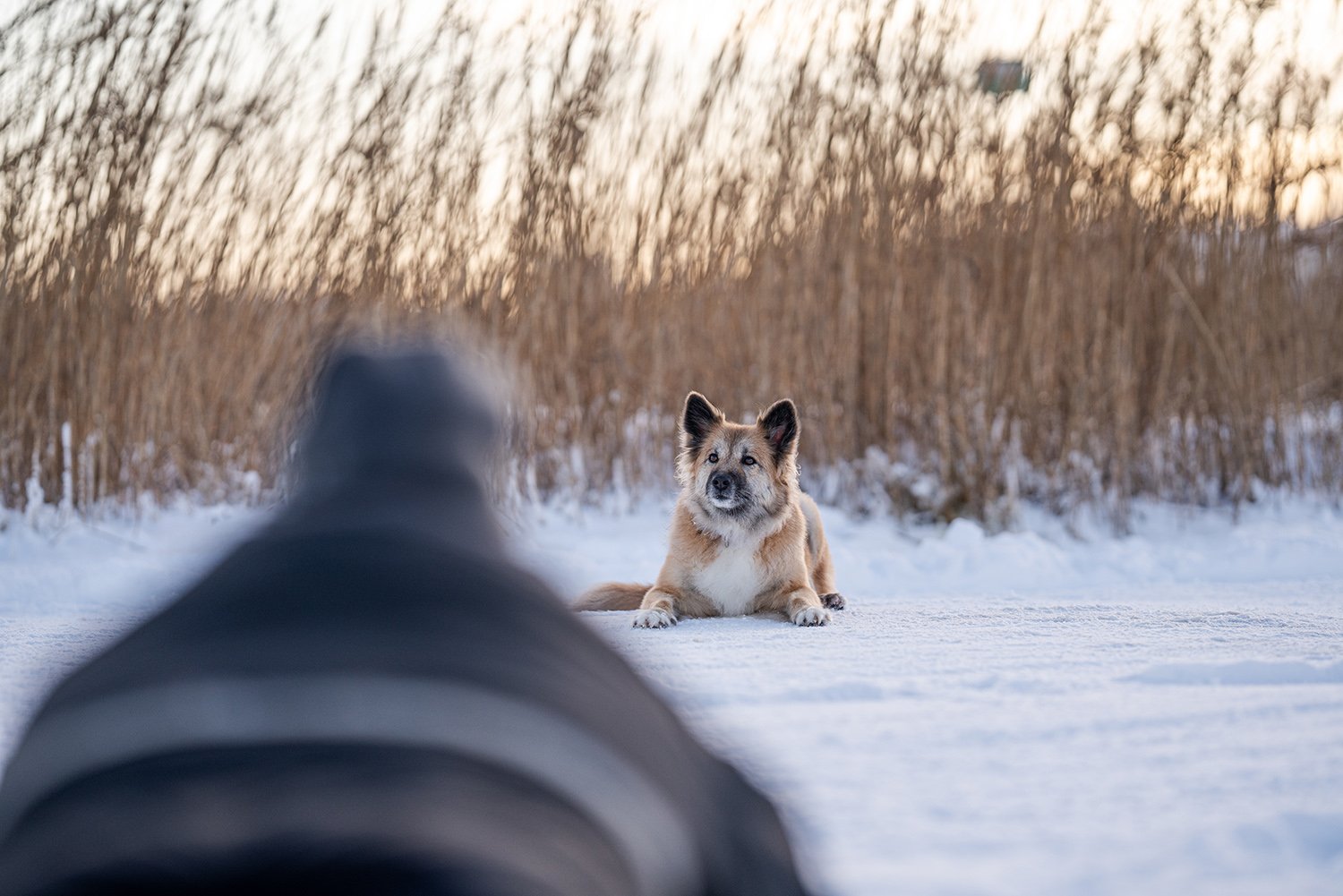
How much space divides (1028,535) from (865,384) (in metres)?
1.43

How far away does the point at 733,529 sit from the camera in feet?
15.4

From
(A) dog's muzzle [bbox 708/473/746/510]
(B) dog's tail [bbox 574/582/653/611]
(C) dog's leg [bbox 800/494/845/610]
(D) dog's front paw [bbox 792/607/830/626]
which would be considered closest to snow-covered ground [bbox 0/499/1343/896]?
(D) dog's front paw [bbox 792/607/830/626]

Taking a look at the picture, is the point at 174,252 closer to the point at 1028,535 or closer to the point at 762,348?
the point at 762,348

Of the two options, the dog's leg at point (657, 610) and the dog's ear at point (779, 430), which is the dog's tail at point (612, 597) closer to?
the dog's leg at point (657, 610)

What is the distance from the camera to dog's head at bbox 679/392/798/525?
466 centimetres

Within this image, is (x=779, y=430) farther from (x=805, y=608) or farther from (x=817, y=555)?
(x=805, y=608)

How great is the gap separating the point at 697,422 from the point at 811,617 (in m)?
1.25

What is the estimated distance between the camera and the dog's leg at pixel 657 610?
13.4ft

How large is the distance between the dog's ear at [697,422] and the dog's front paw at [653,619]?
1052mm

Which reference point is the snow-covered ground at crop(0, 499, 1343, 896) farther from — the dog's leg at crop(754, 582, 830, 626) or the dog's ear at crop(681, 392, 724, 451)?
the dog's ear at crop(681, 392, 724, 451)

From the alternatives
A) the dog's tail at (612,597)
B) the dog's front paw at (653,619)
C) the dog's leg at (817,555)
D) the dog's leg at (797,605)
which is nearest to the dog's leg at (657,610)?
the dog's front paw at (653,619)

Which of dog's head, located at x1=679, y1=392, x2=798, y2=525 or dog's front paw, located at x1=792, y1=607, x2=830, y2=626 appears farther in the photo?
dog's head, located at x1=679, y1=392, x2=798, y2=525

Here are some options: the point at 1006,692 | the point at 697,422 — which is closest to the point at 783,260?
the point at 697,422

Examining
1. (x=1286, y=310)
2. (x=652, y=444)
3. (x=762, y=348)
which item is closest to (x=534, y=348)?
(x=652, y=444)
